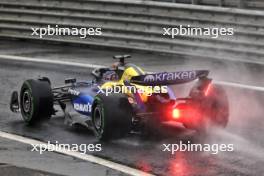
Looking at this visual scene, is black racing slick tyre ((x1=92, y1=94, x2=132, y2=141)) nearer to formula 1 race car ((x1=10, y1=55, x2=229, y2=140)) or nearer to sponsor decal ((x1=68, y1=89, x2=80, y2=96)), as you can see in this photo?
formula 1 race car ((x1=10, y1=55, x2=229, y2=140))

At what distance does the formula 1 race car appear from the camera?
7883 millimetres

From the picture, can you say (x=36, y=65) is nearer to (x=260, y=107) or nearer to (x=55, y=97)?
(x=55, y=97)

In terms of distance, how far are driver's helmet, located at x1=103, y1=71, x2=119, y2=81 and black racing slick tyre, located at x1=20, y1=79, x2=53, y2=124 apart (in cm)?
81

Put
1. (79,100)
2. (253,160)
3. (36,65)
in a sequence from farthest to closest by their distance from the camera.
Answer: (36,65), (79,100), (253,160)

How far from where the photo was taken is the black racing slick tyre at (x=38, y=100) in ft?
29.8

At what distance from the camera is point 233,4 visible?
47.9ft

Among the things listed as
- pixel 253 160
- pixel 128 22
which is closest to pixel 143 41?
pixel 128 22

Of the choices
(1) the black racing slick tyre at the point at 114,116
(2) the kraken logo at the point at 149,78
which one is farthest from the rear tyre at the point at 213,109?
(1) the black racing slick tyre at the point at 114,116

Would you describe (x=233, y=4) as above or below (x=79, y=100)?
above

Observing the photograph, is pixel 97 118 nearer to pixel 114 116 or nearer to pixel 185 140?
pixel 114 116

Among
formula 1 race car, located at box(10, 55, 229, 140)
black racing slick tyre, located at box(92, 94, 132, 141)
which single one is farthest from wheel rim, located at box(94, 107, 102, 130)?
black racing slick tyre, located at box(92, 94, 132, 141)

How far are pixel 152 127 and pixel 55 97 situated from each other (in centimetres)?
188

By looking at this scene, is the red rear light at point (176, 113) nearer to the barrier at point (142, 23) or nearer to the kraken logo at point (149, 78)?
the kraken logo at point (149, 78)

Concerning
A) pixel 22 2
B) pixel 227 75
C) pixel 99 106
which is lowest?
pixel 99 106
